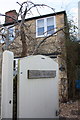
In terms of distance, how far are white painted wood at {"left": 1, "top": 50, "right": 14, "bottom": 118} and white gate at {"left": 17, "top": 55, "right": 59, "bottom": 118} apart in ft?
1.53

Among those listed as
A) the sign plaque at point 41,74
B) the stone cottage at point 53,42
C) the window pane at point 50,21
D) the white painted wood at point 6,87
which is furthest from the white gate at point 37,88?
Answer: the window pane at point 50,21

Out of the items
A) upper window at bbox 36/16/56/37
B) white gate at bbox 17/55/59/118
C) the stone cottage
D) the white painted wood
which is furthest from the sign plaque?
upper window at bbox 36/16/56/37

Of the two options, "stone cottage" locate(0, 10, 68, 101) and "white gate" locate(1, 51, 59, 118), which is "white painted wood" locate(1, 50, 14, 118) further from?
"stone cottage" locate(0, 10, 68, 101)

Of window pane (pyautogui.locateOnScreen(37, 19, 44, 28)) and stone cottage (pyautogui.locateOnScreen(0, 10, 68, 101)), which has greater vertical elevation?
window pane (pyautogui.locateOnScreen(37, 19, 44, 28))

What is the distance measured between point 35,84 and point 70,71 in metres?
8.33

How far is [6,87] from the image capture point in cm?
358

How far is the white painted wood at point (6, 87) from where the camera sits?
3.54m

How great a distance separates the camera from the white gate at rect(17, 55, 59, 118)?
13.9ft

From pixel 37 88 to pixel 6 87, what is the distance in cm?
143

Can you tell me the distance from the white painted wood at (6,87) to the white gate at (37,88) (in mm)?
466

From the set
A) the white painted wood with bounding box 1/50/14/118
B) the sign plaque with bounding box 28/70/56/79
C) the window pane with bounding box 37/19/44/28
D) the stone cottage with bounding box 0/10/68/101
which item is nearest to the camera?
the white painted wood with bounding box 1/50/14/118

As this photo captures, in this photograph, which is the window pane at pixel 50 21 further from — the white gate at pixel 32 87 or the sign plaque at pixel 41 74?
the sign plaque at pixel 41 74

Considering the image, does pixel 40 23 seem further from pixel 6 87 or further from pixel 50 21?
pixel 6 87

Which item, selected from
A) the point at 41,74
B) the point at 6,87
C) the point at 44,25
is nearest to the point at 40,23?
the point at 44,25
